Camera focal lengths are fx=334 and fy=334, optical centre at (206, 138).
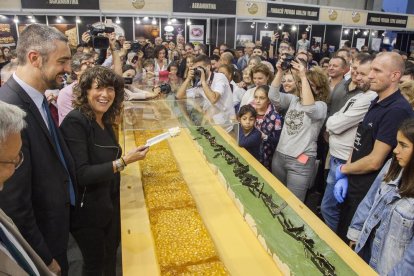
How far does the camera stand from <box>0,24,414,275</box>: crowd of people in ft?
5.15

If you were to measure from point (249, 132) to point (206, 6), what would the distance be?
656cm

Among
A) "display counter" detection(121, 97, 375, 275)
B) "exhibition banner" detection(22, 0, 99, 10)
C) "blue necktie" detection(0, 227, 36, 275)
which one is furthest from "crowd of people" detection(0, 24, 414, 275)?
"exhibition banner" detection(22, 0, 99, 10)

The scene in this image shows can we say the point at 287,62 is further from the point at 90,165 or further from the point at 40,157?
the point at 40,157

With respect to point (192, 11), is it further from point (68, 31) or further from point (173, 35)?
point (68, 31)

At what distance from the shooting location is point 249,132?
3215 mm

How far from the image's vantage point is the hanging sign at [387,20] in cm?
1177

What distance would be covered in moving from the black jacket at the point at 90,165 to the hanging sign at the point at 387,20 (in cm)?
1226

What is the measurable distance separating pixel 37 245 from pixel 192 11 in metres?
8.05

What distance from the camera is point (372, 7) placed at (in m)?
19.8

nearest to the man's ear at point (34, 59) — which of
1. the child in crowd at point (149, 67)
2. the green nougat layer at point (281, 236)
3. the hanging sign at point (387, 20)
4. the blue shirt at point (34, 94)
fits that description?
the blue shirt at point (34, 94)

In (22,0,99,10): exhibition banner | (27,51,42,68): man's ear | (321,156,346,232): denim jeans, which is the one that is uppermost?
(22,0,99,10): exhibition banner

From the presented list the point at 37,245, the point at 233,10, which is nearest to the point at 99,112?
the point at 37,245

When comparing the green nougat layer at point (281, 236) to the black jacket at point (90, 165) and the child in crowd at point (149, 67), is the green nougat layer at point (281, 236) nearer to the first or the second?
the black jacket at point (90, 165)

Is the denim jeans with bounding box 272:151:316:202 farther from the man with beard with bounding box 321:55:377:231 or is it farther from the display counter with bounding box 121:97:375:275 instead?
the display counter with bounding box 121:97:375:275
